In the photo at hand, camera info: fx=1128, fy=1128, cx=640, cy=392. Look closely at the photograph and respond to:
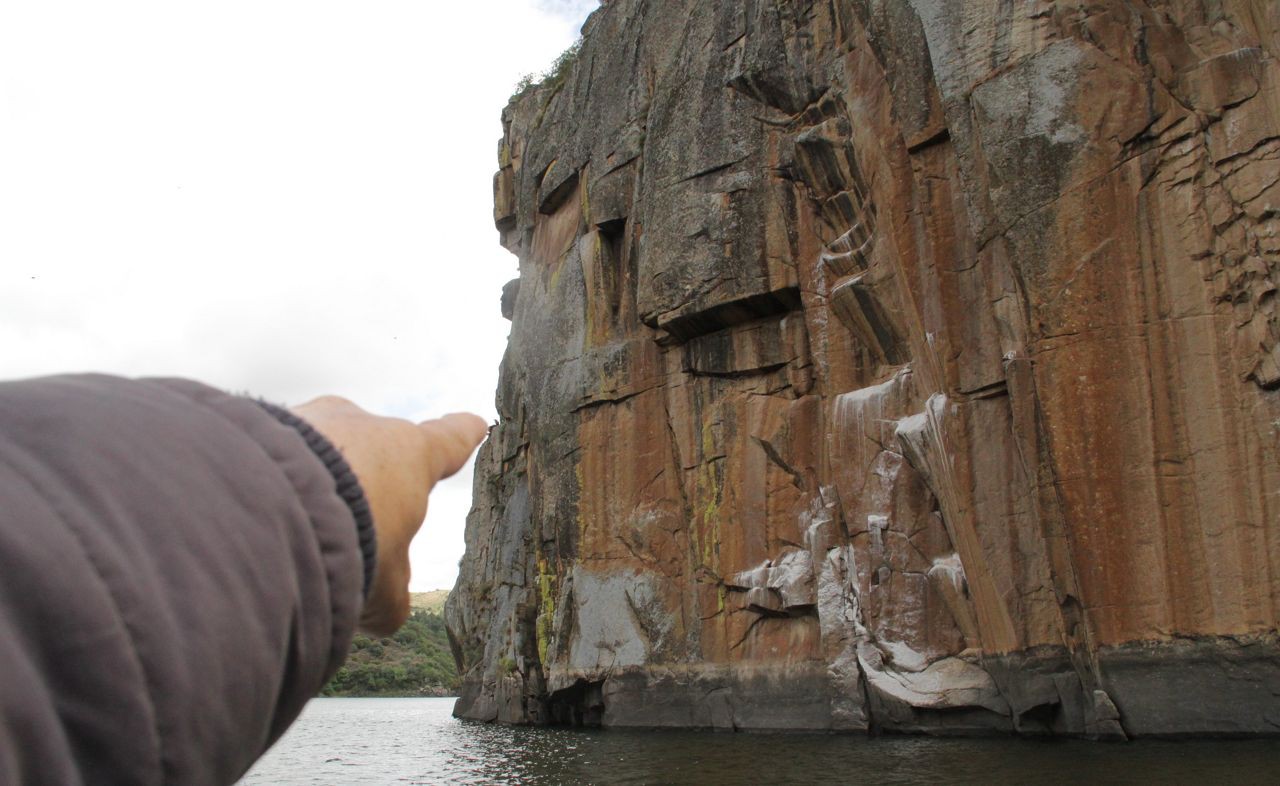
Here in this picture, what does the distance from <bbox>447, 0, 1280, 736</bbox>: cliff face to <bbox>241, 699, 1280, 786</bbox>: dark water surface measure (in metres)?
0.90

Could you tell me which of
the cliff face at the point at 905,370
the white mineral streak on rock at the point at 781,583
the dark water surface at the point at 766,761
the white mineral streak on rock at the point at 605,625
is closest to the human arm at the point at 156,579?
the dark water surface at the point at 766,761

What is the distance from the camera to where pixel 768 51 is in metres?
22.3

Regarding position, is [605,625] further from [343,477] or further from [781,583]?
[343,477]

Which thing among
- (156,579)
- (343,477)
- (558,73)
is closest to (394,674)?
(558,73)

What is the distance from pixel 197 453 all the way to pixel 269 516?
6 centimetres

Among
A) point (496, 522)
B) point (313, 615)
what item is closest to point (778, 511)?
point (496, 522)

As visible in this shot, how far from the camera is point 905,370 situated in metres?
19.3

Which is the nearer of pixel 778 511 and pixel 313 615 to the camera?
pixel 313 615

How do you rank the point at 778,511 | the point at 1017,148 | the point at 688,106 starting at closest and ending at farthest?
the point at 1017,148, the point at 778,511, the point at 688,106

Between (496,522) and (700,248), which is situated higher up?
(700,248)

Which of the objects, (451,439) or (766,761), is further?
(766,761)

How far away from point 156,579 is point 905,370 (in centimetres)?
1930

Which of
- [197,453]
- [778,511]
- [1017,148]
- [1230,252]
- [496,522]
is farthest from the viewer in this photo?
[496,522]

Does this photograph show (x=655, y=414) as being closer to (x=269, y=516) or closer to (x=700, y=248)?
(x=700, y=248)
